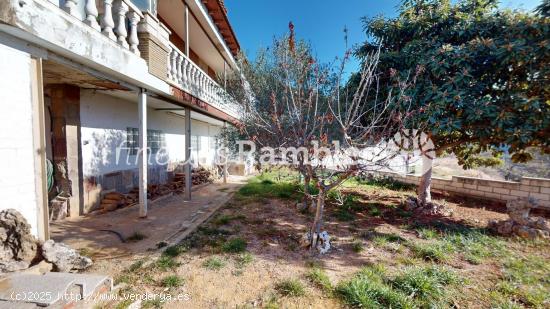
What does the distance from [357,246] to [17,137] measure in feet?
16.9

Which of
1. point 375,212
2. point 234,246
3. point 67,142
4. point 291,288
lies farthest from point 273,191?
point 67,142

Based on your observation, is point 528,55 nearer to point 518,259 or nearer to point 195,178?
point 518,259

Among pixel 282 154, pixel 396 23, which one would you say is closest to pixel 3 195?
pixel 282 154

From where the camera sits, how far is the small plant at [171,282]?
2834mm

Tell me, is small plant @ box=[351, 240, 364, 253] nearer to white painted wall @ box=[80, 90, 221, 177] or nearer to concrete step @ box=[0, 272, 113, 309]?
concrete step @ box=[0, 272, 113, 309]

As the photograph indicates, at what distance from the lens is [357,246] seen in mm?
4016

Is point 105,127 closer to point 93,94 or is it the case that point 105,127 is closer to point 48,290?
point 93,94

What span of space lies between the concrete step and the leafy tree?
501 cm

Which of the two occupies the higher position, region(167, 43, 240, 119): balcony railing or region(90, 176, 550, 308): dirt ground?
region(167, 43, 240, 119): balcony railing

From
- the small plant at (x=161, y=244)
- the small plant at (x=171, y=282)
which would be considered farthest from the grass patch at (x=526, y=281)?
the small plant at (x=161, y=244)

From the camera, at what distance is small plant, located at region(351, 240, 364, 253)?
12.9 ft

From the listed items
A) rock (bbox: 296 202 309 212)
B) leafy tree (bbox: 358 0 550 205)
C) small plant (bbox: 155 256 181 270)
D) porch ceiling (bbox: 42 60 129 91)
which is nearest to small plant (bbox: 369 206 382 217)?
rock (bbox: 296 202 309 212)

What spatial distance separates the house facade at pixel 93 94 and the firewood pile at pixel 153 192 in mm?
247

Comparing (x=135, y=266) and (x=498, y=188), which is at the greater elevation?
(x=498, y=188)
